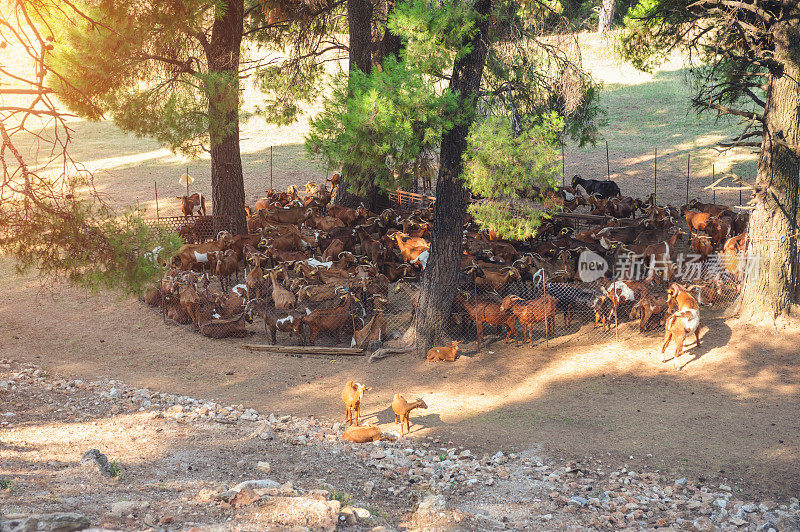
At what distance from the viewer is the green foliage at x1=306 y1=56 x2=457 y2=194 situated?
11758 millimetres

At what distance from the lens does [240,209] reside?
797 inches

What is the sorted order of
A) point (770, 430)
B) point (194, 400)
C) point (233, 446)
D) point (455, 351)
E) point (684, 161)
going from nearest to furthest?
point (233, 446)
point (770, 430)
point (194, 400)
point (455, 351)
point (684, 161)

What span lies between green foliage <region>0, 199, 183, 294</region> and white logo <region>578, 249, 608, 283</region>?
9.81 metres

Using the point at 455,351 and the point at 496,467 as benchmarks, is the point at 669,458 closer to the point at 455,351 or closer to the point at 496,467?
the point at 496,467

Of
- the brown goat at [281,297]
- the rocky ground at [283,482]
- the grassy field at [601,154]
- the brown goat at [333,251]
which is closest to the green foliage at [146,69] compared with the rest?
the brown goat at [333,251]

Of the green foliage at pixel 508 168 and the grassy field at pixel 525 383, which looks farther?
the green foliage at pixel 508 168

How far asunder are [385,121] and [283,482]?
6091mm

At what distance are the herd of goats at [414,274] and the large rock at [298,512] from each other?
6522mm

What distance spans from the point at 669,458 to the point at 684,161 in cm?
2300

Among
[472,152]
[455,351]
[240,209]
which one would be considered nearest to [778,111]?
[472,152]

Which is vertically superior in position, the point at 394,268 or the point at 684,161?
the point at 684,161

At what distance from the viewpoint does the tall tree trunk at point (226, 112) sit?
54.3ft

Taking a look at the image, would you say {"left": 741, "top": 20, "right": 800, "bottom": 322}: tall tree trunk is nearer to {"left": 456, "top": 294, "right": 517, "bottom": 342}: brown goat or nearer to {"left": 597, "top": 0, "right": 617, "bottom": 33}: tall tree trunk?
{"left": 456, "top": 294, "right": 517, "bottom": 342}: brown goat

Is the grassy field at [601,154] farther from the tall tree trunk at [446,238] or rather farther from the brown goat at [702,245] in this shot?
the tall tree trunk at [446,238]
